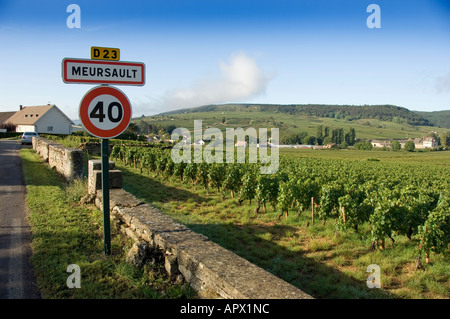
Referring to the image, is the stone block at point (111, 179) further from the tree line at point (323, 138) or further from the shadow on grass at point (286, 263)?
the tree line at point (323, 138)

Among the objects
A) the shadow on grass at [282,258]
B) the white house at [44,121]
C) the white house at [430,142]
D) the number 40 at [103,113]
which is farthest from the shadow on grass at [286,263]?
the white house at [430,142]

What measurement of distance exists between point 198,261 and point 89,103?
2611mm

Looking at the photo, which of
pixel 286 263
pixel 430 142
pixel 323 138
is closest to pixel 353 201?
pixel 286 263

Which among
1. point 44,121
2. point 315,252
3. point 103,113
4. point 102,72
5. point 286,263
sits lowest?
point 315,252

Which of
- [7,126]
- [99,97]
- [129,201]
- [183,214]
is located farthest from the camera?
[7,126]

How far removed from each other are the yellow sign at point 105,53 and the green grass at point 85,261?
9.22 feet

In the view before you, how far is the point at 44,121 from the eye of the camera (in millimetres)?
56125

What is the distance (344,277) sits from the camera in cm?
644

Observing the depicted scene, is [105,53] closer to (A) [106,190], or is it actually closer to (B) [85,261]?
(A) [106,190]

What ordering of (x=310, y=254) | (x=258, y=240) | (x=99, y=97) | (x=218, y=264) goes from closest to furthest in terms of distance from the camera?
(x=218, y=264) < (x=99, y=97) < (x=310, y=254) < (x=258, y=240)
